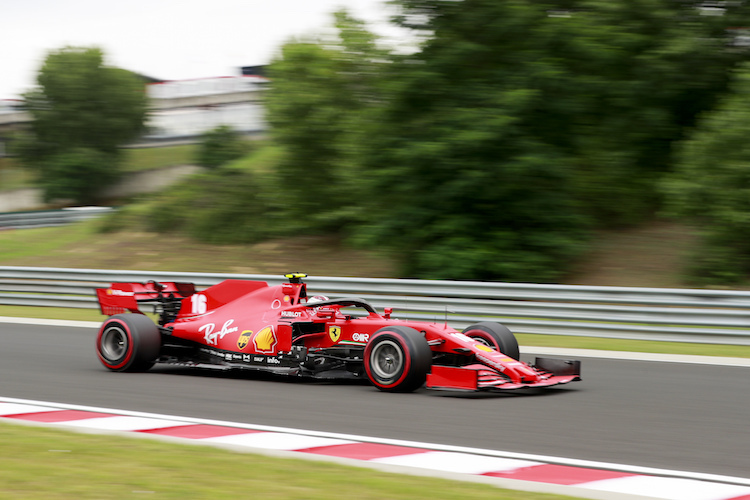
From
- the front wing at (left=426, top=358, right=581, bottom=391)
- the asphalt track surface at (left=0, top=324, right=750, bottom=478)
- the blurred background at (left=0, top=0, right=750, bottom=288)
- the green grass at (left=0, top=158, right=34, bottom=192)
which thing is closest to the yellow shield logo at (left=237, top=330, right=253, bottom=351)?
the asphalt track surface at (left=0, top=324, right=750, bottom=478)

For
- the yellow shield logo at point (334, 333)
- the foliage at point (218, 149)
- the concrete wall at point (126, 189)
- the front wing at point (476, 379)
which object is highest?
the foliage at point (218, 149)

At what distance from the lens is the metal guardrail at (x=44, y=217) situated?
34.4m

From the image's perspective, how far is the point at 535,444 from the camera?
5.72m

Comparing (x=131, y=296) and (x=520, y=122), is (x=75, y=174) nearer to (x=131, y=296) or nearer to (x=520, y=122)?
(x=520, y=122)

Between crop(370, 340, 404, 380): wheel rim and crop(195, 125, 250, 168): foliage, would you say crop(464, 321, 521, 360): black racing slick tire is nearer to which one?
crop(370, 340, 404, 380): wheel rim

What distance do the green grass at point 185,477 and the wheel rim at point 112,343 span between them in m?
3.82

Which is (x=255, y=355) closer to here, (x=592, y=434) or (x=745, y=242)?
(x=592, y=434)

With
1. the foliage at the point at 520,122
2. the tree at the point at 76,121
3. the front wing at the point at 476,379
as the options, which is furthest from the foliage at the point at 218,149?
the front wing at the point at 476,379

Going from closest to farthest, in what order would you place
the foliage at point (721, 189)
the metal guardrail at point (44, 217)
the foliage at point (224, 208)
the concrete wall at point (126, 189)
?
the foliage at point (721, 189) < the foliage at point (224, 208) < the metal guardrail at point (44, 217) < the concrete wall at point (126, 189)

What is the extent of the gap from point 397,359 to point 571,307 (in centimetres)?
550

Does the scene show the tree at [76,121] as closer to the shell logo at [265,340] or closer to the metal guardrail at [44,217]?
the metal guardrail at [44,217]

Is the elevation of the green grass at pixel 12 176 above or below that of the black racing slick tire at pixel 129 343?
above

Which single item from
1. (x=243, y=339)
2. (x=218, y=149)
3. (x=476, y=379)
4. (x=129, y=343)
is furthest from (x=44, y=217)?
(x=476, y=379)

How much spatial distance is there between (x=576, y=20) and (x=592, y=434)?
12.8 meters
